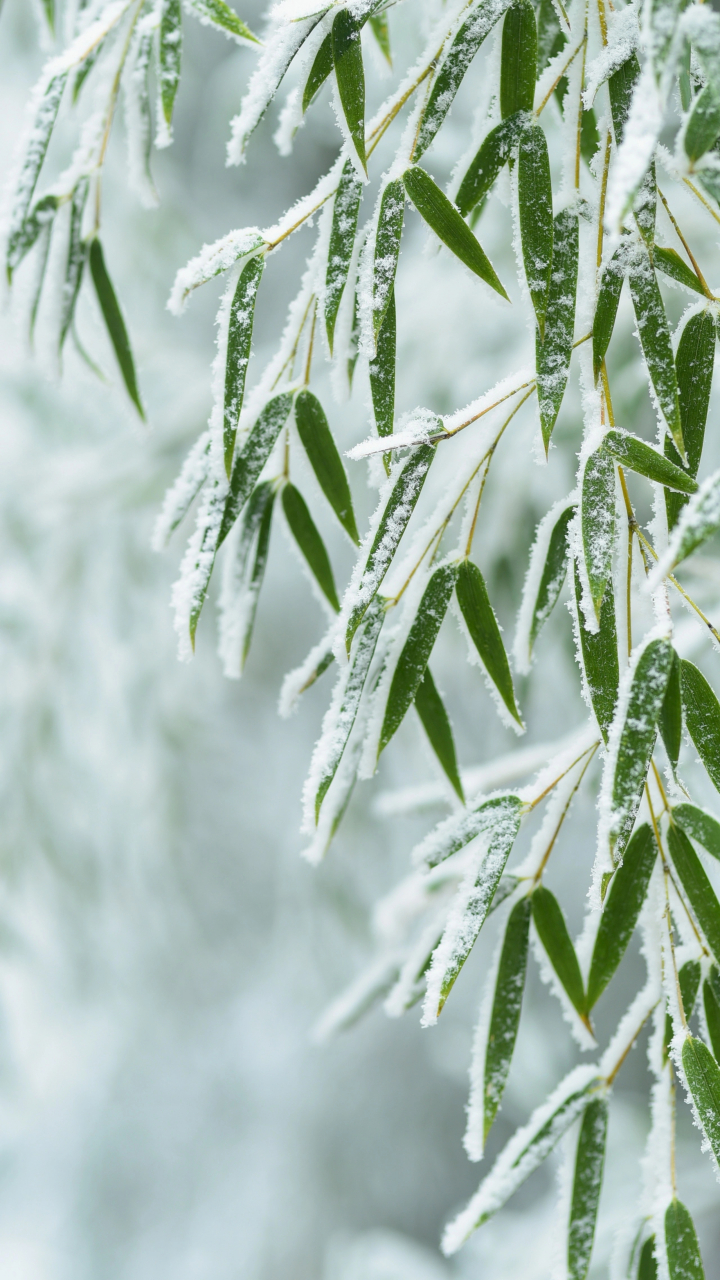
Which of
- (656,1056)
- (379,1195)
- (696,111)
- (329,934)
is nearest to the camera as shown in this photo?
(696,111)

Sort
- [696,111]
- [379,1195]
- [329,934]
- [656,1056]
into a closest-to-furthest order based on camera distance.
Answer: [696,111], [656,1056], [329,934], [379,1195]

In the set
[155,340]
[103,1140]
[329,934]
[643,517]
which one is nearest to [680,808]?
[643,517]


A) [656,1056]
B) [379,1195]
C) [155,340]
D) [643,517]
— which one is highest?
[155,340]

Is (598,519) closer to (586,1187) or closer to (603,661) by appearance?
(603,661)

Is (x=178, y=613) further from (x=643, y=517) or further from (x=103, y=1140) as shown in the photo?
(x=103, y=1140)

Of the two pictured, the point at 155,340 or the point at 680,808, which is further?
the point at 155,340

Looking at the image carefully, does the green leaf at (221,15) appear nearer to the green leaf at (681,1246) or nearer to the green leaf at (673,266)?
the green leaf at (673,266)

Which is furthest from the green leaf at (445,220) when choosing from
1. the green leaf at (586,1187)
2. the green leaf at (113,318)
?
the green leaf at (586,1187)
